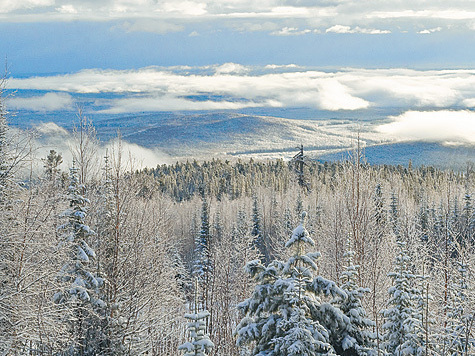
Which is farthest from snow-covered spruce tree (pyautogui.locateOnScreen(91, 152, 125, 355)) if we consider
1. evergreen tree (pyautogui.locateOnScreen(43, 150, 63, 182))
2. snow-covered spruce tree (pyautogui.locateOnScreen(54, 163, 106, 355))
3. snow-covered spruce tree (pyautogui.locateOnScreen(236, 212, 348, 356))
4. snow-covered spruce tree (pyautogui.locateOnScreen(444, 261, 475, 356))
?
snow-covered spruce tree (pyautogui.locateOnScreen(444, 261, 475, 356))

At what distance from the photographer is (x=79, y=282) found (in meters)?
15.8

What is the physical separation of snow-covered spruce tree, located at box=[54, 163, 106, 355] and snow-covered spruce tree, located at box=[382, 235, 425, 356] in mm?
8356

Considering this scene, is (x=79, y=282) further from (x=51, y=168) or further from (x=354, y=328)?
(x=354, y=328)

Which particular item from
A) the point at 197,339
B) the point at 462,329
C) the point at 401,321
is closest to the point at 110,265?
the point at 197,339

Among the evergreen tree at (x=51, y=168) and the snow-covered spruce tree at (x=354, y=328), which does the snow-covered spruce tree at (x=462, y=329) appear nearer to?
→ the snow-covered spruce tree at (x=354, y=328)

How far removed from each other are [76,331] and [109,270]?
9.57ft

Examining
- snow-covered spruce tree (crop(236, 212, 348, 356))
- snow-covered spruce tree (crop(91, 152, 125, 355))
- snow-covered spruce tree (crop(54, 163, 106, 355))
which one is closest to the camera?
snow-covered spruce tree (crop(236, 212, 348, 356))

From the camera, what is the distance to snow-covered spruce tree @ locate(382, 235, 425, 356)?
43.6ft

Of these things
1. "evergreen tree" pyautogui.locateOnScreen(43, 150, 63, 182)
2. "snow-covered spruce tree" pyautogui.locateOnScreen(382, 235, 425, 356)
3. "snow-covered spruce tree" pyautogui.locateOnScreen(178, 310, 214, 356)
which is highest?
"evergreen tree" pyautogui.locateOnScreen(43, 150, 63, 182)

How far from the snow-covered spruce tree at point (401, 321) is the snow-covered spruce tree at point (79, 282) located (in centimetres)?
836

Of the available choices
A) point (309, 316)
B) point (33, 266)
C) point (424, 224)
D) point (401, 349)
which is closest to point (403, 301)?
point (401, 349)

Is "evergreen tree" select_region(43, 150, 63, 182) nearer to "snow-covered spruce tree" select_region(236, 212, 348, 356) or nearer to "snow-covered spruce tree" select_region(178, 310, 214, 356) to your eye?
"snow-covered spruce tree" select_region(178, 310, 214, 356)

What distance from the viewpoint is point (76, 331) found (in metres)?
16.2

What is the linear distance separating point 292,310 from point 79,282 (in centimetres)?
815
